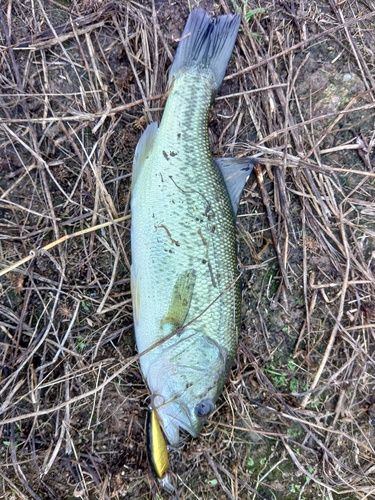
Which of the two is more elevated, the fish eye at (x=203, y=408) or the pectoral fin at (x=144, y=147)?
the pectoral fin at (x=144, y=147)

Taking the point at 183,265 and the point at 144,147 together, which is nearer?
the point at 183,265

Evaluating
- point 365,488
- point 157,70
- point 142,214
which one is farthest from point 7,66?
point 365,488

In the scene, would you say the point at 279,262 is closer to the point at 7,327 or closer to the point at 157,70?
the point at 157,70

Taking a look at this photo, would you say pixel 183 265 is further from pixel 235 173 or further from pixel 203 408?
pixel 203 408

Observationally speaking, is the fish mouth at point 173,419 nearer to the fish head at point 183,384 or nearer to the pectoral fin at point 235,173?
the fish head at point 183,384

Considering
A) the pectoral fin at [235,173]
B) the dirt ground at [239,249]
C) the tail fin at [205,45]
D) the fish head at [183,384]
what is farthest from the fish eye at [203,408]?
the tail fin at [205,45]

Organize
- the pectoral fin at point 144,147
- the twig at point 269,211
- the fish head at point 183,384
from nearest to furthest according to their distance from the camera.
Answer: the fish head at point 183,384 < the pectoral fin at point 144,147 < the twig at point 269,211

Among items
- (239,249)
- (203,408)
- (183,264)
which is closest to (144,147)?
(183,264)
